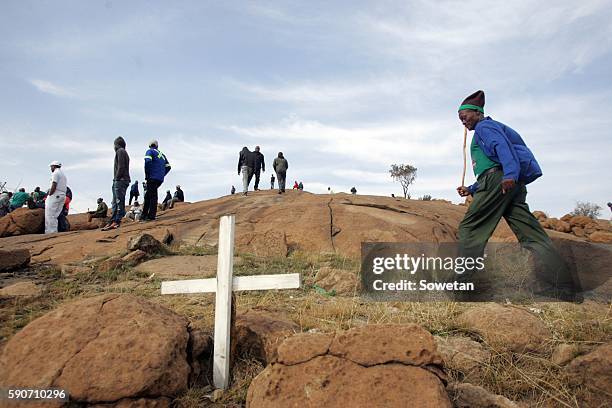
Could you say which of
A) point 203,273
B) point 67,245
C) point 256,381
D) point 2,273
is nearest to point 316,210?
point 203,273

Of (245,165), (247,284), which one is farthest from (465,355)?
(245,165)

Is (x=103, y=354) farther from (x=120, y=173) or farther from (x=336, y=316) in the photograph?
(x=120, y=173)

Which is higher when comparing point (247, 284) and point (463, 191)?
point (463, 191)

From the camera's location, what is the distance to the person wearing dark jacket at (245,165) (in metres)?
14.5

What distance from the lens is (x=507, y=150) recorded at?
14.0 feet

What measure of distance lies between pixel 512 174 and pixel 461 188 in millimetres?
656

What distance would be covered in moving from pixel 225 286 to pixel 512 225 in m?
2.93

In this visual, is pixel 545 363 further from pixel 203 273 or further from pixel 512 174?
pixel 203 273

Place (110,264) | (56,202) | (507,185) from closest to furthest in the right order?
(507,185) < (110,264) < (56,202)

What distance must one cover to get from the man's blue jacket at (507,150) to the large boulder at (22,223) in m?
11.7

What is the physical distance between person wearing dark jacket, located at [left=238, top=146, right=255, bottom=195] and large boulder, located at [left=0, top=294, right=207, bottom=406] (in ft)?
37.7

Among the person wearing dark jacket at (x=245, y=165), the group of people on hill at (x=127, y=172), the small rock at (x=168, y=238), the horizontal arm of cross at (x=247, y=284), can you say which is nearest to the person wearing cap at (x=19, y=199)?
the group of people on hill at (x=127, y=172)

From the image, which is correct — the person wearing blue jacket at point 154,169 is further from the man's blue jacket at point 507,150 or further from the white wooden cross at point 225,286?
the man's blue jacket at point 507,150

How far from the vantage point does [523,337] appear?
3154 millimetres
